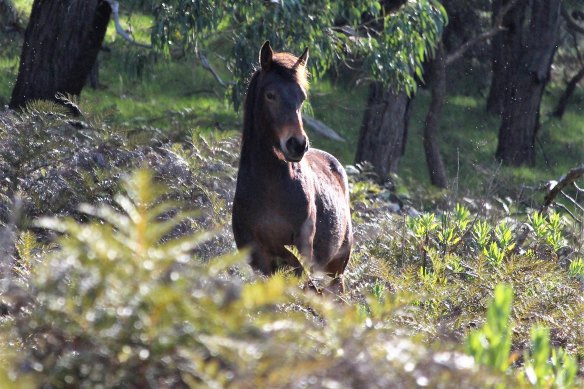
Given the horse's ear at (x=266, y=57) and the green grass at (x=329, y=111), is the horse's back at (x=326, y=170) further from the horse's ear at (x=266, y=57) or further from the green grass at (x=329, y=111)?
the green grass at (x=329, y=111)

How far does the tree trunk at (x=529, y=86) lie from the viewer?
23.5 meters

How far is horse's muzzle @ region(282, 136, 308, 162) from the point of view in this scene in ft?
23.9

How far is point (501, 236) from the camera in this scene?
7113 mm

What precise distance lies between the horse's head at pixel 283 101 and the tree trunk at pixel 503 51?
52.2 feet

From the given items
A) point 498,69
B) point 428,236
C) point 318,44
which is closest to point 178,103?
point 318,44

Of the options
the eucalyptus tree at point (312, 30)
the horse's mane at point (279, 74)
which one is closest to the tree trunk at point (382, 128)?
the eucalyptus tree at point (312, 30)

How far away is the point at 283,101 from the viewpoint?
25.0ft

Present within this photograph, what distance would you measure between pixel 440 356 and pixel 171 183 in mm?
7587

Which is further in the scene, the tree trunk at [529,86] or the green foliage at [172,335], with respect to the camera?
the tree trunk at [529,86]

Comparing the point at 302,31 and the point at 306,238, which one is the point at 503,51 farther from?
the point at 306,238

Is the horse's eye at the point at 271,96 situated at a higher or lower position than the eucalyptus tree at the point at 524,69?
higher

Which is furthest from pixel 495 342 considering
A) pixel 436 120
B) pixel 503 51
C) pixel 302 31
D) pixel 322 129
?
pixel 503 51

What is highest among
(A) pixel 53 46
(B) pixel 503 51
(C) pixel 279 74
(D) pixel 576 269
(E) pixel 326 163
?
(C) pixel 279 74

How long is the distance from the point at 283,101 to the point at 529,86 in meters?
17.7
